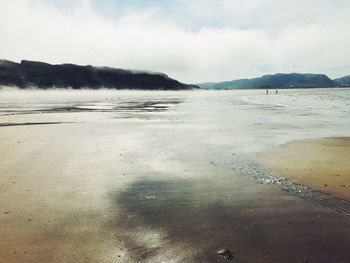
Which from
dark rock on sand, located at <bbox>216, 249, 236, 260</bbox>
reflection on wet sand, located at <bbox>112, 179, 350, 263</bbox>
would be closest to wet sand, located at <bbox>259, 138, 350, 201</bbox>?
reflection on wet sand, located at <bbox>112, 179, 350, 263</bbox>

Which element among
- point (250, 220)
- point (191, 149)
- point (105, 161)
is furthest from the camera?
point (191, 149)

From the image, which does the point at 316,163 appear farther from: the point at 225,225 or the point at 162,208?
the point at 225,225

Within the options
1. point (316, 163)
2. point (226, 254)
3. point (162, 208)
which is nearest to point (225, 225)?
point (226, 254)

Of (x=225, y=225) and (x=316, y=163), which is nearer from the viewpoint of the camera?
(x=225, y=225)

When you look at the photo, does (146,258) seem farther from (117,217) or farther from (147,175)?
(147,175)

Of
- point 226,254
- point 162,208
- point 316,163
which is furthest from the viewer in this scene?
point 316,163

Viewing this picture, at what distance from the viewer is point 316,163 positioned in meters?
14.6

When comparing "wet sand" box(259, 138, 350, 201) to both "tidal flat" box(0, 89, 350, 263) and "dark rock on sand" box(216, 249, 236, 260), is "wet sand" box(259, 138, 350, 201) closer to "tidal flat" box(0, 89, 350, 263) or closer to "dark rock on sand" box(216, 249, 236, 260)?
"tidal flat" box(0, 89, 350, 263)

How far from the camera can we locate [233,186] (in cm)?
1124

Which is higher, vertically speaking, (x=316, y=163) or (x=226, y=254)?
(x=226, y=254)

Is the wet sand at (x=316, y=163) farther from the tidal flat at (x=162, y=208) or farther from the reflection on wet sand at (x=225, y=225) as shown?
the reflection on wet sand at (x=225, y=225)

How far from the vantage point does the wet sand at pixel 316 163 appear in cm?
1157

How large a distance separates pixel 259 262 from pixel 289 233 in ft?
4.86

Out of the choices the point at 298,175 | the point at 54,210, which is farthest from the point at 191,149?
the point at 54,210
